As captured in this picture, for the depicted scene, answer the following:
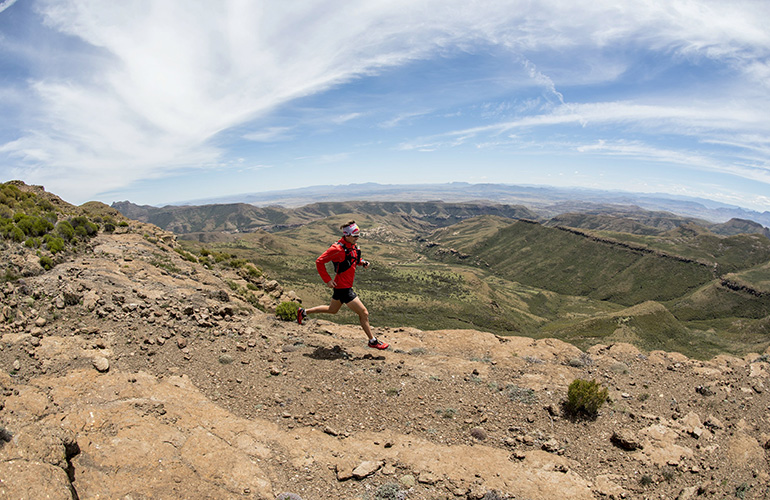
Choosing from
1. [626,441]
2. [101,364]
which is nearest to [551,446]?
[626,441]

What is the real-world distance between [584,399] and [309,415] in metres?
6.45

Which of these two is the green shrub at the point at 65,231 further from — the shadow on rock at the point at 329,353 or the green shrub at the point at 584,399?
the green shrub at the point at 584,399

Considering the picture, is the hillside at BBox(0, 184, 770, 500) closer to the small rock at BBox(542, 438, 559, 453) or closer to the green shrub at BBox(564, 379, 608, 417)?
the small rock at BBox(542, 438, 559, 453)

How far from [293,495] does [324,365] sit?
4.39 metres

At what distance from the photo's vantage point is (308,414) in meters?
7.48

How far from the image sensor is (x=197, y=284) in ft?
52.6

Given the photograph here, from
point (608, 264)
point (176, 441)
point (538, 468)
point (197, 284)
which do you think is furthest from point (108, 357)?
point (608, 264)

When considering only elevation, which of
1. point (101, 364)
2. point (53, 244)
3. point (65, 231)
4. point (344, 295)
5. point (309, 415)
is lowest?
point (309, 415)

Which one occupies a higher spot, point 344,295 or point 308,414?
point 344,295

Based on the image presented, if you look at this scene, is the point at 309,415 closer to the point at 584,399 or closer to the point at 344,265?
the point at 344,265

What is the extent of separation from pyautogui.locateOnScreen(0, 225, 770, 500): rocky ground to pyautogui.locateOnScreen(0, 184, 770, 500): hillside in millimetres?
35

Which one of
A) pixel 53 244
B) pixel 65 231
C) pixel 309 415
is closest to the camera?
pixel 309 415

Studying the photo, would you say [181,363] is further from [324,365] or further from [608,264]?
[608,264]

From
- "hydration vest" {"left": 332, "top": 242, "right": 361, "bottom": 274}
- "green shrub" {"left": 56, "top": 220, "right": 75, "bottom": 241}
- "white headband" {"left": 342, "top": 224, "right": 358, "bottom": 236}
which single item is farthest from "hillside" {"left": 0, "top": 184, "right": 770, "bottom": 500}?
"white headband" {"left": 342, "top": 224, "right": 358, "bottom": 236}
